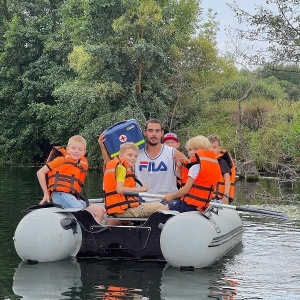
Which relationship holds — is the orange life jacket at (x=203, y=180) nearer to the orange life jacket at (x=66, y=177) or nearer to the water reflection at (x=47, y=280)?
the orange life jacket at (x=66, y=177)

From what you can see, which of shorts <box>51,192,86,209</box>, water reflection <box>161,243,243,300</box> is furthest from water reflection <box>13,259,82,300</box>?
water reflection <box>161,243,243,300</box>

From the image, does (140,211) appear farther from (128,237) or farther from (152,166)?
(152,166)

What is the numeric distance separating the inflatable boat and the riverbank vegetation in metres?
14.0

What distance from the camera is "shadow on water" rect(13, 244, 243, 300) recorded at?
20.0 ft

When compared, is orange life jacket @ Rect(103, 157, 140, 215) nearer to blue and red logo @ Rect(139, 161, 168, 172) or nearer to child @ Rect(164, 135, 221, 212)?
child @ Rect(164, 135, 221, 212)

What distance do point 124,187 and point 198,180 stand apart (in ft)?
2.54

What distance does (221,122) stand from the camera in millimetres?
26516

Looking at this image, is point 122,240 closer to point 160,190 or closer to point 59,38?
point 160,190

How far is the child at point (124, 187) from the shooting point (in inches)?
301

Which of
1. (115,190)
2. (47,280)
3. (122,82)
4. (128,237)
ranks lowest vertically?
(47,280)

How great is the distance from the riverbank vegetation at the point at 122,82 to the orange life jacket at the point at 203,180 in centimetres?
1394

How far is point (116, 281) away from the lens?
21.8 ft

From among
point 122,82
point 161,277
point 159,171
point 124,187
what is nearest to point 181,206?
point 124,187

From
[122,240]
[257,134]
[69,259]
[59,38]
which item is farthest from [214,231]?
[59,38]
